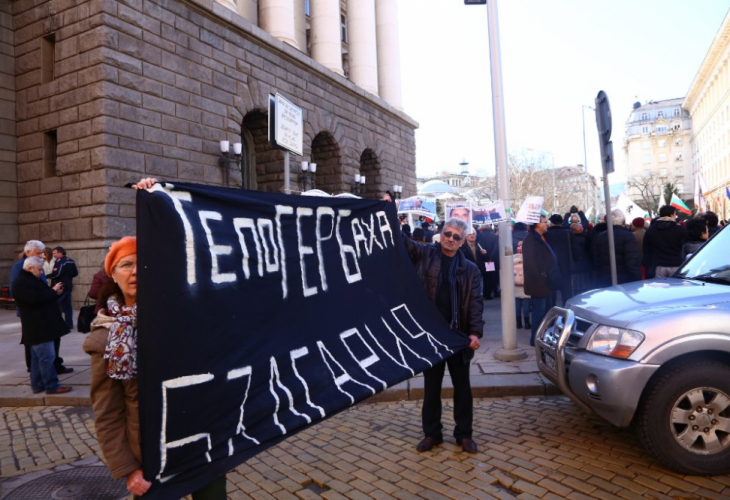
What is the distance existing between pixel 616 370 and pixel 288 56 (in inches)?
665

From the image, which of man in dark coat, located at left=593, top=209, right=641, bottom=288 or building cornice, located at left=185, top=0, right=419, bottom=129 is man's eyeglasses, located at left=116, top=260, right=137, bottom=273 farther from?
building cornice, located at left=185, top=0, right=419, bottom=129

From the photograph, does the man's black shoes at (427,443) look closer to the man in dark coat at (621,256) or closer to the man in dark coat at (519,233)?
the man in dark coat at (621,256)

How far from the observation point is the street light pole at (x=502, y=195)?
7.02 m

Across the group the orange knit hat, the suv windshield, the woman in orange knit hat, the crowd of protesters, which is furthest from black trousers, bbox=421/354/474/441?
the crowd of protesters

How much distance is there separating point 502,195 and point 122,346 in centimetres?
579

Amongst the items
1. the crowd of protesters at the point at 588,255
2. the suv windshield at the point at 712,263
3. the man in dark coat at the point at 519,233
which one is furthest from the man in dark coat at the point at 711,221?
the suv windshield at the point at 712,263

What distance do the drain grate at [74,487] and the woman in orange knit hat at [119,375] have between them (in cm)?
188

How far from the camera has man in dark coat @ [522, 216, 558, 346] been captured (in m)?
7.80

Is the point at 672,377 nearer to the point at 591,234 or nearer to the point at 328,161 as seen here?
the point at 591,234

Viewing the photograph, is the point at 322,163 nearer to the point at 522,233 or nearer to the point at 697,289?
the point at 522,233

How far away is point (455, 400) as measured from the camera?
4.43 m

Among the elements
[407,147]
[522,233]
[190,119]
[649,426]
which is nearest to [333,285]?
[649,426]

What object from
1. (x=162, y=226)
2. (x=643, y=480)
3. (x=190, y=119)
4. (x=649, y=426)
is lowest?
(x=643, y=480)

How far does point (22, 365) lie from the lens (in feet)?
25.7
